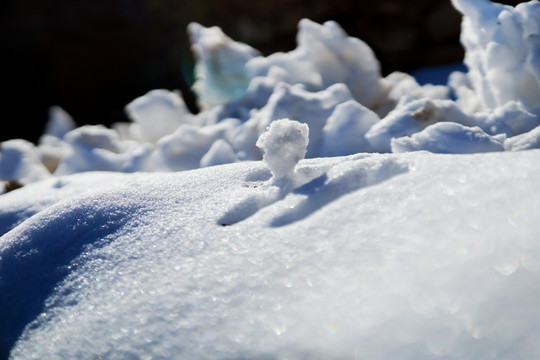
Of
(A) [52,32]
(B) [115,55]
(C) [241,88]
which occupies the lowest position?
(C) [241,88]

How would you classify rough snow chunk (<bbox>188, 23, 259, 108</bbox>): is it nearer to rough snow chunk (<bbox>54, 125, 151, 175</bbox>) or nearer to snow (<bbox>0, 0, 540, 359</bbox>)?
rough snow chunk (<bbox>54, 125, 151, 175</bbox>)

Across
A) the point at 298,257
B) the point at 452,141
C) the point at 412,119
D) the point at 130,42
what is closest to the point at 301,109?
the point at 412,119

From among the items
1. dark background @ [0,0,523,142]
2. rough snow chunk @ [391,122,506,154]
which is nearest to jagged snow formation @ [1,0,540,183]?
rough snow chunk @ [391,122,506,154]

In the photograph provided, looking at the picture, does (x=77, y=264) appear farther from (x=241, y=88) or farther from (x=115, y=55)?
(x=115, y=55)

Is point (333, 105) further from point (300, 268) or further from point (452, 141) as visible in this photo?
point (300, 268)

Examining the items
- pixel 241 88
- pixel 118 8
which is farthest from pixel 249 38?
pixel 241 88
